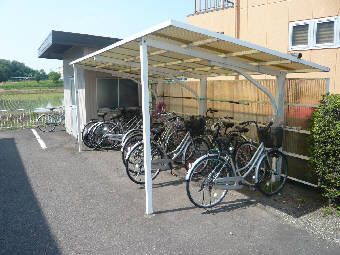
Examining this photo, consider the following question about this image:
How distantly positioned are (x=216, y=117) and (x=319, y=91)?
2874mm

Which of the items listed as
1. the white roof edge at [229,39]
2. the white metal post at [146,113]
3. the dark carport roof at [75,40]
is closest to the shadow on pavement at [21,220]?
the white metal post at [146,113]

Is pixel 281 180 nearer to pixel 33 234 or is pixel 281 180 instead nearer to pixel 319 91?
pixel 319 91

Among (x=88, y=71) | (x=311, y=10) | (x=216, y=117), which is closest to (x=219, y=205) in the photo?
(x=216, y=117)

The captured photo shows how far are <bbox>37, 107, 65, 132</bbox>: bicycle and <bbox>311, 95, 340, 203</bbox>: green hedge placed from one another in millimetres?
11496

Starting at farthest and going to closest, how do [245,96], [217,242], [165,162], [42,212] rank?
1. [245,96]
2. [165,162]
3. [42,212]
4. [217,242]

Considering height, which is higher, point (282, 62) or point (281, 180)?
point (282, 62)

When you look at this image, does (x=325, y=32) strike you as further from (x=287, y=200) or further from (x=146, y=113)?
(x=146, y=113)

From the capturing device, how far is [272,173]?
Result: 588 cm

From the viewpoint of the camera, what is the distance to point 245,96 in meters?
7.23

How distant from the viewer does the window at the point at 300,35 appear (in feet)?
24.7

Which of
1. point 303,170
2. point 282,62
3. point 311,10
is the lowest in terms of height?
point 303,170

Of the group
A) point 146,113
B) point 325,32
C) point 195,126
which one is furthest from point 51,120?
point 325,32

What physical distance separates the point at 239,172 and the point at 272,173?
746 millimetres

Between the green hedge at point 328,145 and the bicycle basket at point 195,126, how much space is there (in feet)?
7.44
